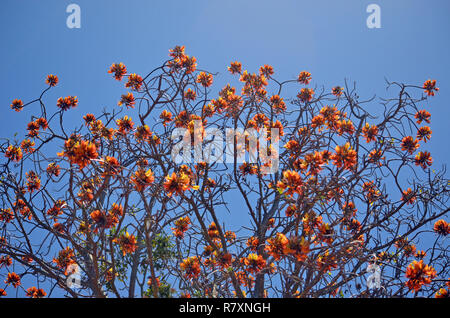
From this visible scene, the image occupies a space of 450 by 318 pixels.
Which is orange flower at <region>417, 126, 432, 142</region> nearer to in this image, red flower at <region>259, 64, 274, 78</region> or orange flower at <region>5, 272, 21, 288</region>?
red flower at <region>259, 64, 274, 78</region>

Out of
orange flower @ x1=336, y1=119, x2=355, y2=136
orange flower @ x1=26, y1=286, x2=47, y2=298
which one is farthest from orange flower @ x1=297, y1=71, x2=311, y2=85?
orange flower @ x1=26, y1=286, x2=47, y2=298

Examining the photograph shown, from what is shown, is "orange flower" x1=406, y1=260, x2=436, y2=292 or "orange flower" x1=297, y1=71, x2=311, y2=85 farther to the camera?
"orange flower" x1=297, y1=71, x2=311, y2=85

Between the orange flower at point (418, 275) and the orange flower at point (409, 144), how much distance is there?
1.29 m

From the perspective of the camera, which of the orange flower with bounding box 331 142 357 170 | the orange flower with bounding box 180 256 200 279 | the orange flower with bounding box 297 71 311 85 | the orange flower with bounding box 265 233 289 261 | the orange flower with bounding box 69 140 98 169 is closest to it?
the orange flower with bounding box 69 140 98 169

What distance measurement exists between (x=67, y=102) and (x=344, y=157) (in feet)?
8.48

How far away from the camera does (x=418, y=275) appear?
1667 mm

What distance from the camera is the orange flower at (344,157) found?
2.00m

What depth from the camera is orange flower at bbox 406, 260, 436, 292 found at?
1.65m

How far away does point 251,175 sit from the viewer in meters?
2.60

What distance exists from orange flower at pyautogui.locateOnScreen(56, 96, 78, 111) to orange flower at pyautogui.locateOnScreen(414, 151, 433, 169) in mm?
3142
